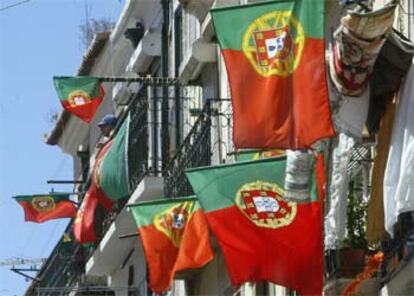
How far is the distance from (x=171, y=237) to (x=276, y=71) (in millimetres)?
6860

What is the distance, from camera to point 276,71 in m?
15.3

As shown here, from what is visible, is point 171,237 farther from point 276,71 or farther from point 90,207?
point 90,207

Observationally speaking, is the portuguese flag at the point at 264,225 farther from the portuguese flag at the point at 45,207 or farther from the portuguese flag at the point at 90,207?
the portuguese flag at the point at 45,207

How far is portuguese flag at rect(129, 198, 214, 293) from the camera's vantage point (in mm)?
21250

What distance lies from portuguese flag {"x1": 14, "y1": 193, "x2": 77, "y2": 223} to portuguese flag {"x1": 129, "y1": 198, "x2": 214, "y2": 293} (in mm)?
10816

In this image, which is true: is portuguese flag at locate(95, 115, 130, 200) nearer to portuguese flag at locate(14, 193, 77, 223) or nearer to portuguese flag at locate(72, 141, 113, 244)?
portuguese flag at locate(72, 141, 113, 244)

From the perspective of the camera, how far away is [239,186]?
59.1 ft

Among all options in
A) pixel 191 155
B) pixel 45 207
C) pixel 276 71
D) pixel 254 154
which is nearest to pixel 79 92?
pixel 191 155

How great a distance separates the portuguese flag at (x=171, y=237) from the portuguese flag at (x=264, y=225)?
258 centimetres

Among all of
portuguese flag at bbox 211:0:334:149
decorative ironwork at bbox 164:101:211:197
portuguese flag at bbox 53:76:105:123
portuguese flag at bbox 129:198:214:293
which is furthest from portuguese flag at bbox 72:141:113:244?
portuguese flag at bbox 211:0:334:149

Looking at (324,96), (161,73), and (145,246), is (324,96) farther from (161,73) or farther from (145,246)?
(161,73)

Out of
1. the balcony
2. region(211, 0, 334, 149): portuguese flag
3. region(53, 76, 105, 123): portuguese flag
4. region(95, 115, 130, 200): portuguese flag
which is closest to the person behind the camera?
region(211, 0, 334, 149): portuguese flag

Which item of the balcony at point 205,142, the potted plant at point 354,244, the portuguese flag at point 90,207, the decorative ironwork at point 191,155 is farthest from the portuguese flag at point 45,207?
the potted plant at point 354,244

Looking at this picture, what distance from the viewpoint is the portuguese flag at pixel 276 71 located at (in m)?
15.0
